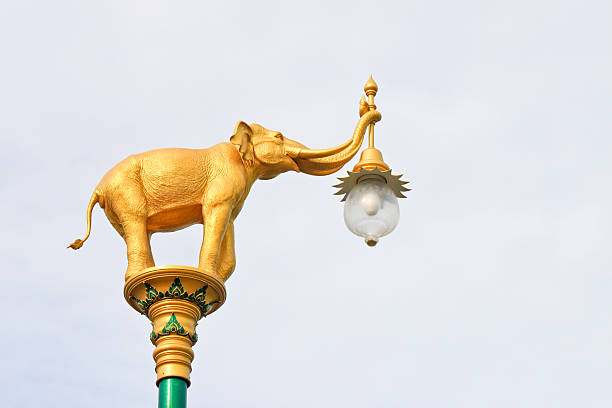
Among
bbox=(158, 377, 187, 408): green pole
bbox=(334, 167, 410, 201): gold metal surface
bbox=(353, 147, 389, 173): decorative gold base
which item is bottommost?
bbox=(158, 377, 187, 408): green pole

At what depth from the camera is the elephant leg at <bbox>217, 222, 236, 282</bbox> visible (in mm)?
11953

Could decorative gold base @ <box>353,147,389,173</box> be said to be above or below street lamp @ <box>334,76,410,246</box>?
above

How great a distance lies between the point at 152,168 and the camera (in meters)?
11.8

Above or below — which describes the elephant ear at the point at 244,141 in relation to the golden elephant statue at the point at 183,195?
above

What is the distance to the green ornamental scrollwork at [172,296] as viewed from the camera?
443 inches

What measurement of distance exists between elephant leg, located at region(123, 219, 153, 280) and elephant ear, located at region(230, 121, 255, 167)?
39.3 inches

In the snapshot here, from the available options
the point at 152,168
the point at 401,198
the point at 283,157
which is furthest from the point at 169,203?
the point at 401,198

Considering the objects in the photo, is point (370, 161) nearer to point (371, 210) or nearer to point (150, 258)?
point (371, 210)

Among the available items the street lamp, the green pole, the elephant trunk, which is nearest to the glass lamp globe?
the street lamp

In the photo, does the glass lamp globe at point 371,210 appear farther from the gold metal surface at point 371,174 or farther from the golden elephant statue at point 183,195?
the golden elephant statue at point 183,195

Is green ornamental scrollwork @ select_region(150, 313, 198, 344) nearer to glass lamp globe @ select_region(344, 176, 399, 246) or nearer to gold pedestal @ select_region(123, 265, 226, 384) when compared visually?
gold pedestal @ select_region(123, 265, 226, 384)

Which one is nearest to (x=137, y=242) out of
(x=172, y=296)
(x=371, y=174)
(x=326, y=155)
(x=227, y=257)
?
(x=172, y=296)

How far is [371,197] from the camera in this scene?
11617mm

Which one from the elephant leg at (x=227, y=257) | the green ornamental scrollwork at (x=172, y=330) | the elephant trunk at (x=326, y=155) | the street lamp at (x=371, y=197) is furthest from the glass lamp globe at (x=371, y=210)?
the green ornamental scrollwork at (x=172, y=330)
